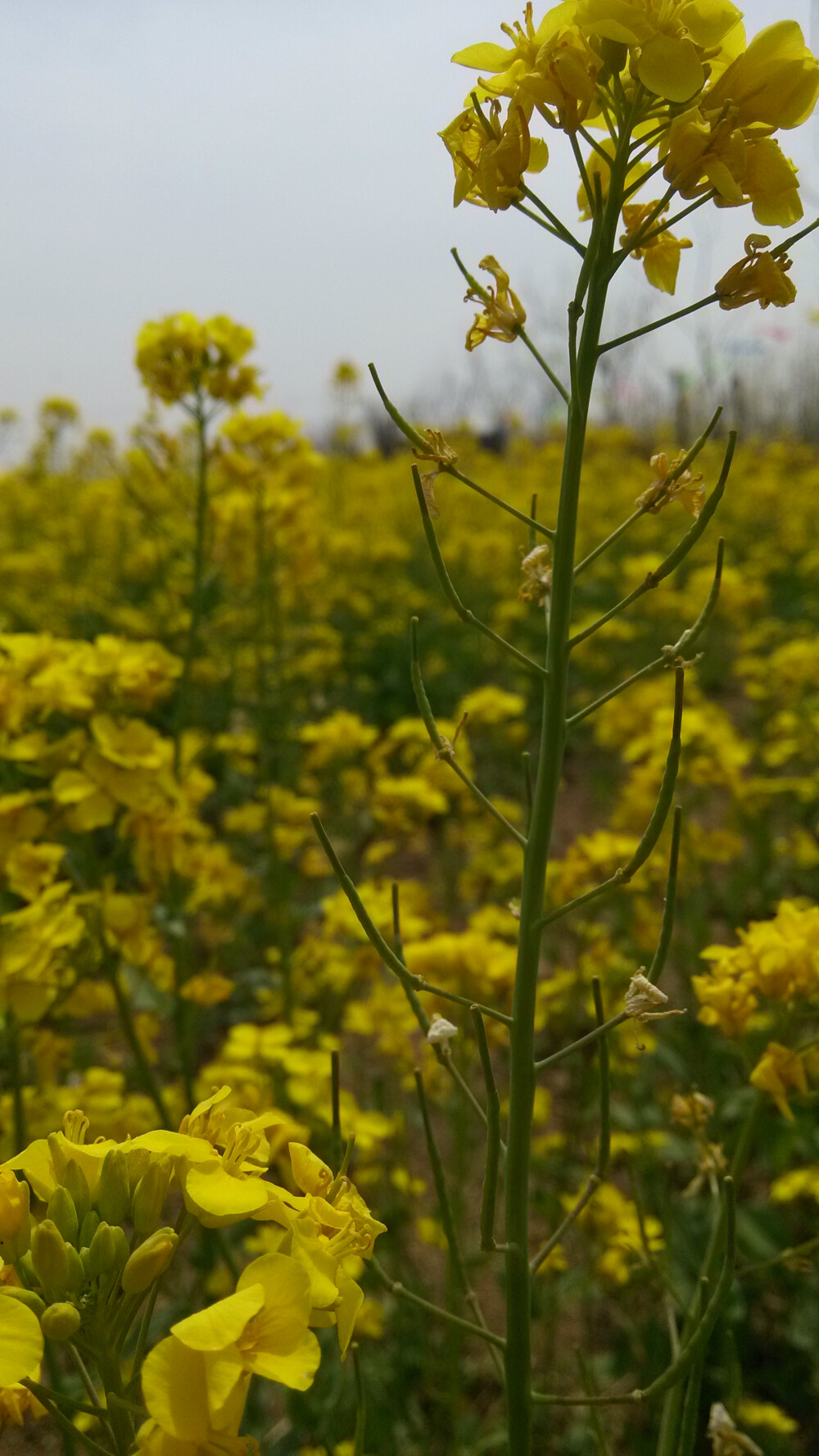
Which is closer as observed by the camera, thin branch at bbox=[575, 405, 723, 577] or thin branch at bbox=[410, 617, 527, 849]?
thin branch at bbox=[575, 405, 723, 577]

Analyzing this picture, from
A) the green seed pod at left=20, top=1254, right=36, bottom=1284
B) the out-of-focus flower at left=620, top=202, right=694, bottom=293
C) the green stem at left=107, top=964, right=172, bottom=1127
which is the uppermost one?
the out-of-focus flower at left=620, top=202, right=694, bottom=293

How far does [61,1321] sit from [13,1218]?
0.10 m

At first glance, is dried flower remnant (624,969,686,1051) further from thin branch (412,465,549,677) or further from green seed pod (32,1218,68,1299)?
green seed pod (32,1218,68,1299)

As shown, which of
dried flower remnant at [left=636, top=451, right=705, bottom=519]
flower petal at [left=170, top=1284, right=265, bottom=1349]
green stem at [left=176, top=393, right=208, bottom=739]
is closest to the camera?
flower petal at [left=170, top=1284, right=265, bottom=1349]

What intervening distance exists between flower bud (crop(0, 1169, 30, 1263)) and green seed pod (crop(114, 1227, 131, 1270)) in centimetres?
7

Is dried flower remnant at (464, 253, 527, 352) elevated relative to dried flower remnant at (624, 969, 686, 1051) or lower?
elevated

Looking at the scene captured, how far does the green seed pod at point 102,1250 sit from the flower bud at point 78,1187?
0.03 metres

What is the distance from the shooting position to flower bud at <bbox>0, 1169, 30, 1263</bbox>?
69cm

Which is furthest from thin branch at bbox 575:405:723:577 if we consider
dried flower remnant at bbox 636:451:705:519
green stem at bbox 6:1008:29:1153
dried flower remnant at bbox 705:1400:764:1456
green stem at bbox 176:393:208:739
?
green stem at bbox 176:393:208:739

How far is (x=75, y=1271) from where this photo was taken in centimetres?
67

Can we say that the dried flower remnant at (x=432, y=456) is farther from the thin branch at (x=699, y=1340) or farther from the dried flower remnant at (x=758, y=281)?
the thin branch at (x=699, y=1340)

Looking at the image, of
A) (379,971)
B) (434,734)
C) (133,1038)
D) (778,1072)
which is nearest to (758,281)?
(434,734)

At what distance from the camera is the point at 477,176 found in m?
0.90

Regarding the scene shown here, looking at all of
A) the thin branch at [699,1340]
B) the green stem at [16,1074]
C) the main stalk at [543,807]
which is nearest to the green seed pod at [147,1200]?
the main stalk at [543,807]
